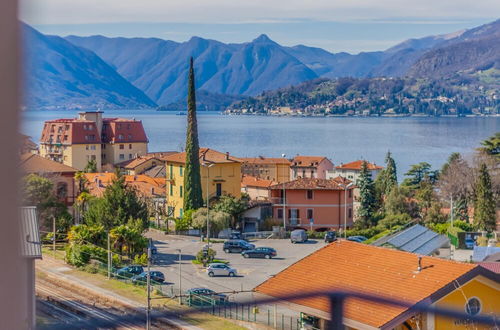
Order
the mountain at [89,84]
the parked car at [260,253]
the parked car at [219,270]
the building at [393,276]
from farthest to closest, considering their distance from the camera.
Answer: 1. the mountain at [89,84]
2. the parked car at [260,253]
3. the parked car at [219,270]
4. the building at [393,276]

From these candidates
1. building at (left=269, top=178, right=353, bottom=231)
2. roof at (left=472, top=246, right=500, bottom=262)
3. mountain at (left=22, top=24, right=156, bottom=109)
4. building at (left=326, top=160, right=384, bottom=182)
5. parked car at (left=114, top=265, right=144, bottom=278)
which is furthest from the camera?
mountain at (left=22, top=24, right=156, bottom=109)

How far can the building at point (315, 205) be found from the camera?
21.5 metres

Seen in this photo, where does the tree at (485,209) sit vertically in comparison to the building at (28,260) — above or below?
below

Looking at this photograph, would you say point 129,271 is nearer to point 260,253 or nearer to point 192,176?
point 260,253

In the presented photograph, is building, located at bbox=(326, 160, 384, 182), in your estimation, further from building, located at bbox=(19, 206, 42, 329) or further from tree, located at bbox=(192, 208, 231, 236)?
building, located at bbox=(19, 206, 42, 329)

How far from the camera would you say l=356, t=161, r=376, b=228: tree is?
22.7m

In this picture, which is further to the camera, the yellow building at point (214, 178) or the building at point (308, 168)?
the building at point (308, 168)

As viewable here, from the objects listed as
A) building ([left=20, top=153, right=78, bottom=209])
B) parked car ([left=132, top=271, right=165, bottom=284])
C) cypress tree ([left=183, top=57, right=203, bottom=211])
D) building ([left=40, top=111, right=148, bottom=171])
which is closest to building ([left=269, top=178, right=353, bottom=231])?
cypress tree ([left=183, top=57, right=203, bottom=211])

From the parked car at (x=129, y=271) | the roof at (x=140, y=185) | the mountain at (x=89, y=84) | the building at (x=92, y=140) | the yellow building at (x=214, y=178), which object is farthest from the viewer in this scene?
the mountain at (x=89, y=84)

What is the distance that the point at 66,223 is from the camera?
16500mm

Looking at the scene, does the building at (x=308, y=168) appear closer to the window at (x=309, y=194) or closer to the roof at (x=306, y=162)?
the roof at (x=306, y=162)

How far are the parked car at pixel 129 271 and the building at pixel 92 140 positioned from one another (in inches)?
948

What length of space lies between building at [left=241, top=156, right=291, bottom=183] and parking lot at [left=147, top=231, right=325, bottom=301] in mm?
17478

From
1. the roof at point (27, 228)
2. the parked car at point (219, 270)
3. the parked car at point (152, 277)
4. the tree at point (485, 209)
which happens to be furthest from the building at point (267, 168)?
the roof at point (27, 228)
